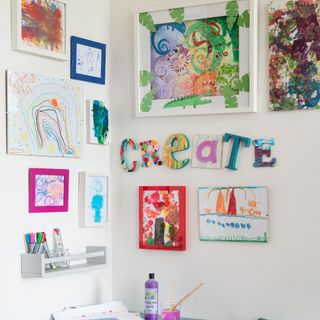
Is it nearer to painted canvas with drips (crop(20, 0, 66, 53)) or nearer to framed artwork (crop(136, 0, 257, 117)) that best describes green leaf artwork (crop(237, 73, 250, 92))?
framed artwork (crop(136, 0, 257, 117))

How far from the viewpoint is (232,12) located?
7.12 feet

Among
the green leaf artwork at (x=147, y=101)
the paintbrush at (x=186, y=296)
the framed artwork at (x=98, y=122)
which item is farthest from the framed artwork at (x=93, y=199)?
the paintbrush at (x=186, y=296)

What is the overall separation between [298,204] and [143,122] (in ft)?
2.22

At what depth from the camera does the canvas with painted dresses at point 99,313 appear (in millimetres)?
2051

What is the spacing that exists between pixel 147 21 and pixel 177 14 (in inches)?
5.0

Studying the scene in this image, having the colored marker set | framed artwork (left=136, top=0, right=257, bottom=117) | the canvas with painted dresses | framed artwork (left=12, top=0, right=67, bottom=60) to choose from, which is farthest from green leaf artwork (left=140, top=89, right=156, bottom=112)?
the canvas with painted dresses

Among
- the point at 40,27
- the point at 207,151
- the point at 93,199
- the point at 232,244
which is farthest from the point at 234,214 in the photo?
the point at 40,27

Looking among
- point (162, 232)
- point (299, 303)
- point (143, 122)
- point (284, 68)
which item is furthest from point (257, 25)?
point (299, 303)

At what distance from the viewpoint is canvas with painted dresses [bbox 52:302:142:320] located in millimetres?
2051

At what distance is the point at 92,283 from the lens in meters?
2.26

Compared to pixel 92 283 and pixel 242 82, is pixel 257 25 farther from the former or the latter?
pixel 92 283

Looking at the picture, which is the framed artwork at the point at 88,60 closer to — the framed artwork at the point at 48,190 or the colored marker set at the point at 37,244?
the framed artwork at the point at 48,190

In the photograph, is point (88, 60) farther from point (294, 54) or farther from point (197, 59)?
point (294, 54)

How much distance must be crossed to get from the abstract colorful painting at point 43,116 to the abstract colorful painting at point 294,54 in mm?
706
